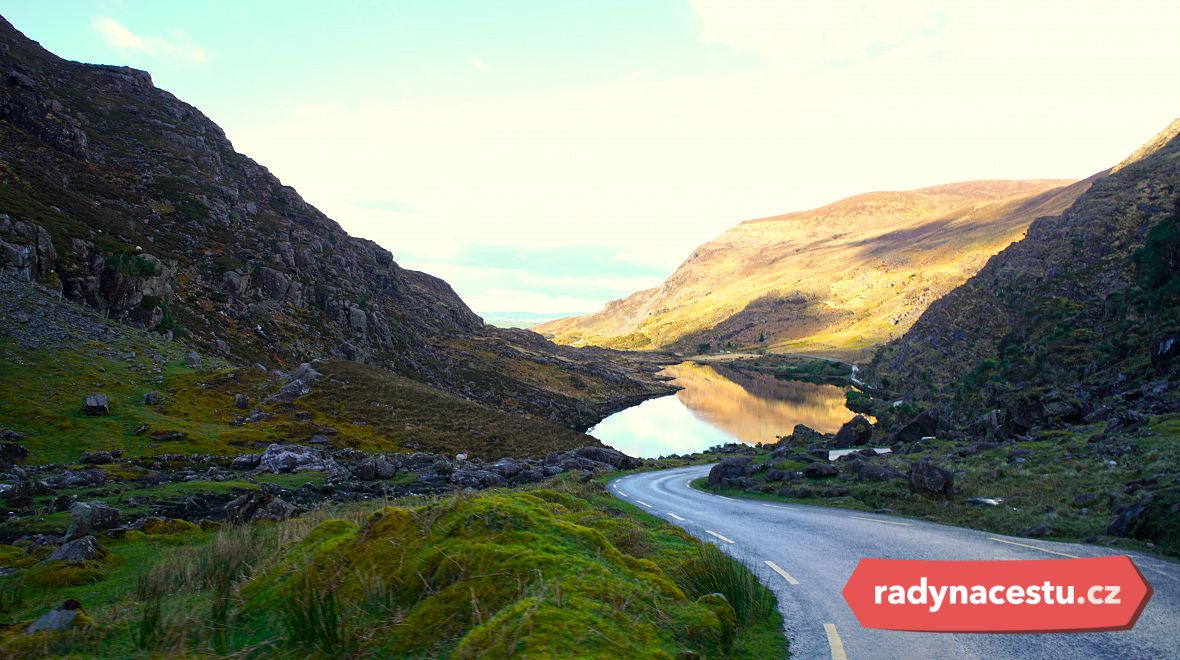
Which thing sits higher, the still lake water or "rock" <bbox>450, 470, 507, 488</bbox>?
"rock" <bbox>450, 470, 507, 488</bbox>

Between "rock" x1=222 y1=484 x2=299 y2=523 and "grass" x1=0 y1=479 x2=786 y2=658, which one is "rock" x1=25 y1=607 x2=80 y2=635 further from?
"rock" x1=222 y1=484 x2=299 y2=523

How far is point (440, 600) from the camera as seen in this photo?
6305 millimetres

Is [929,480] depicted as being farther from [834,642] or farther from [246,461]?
[246,461]

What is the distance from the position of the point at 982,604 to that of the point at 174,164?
108542 mm

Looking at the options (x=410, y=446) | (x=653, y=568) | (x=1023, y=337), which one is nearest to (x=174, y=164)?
(x=410, y=446)

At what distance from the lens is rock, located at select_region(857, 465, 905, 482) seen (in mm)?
25972

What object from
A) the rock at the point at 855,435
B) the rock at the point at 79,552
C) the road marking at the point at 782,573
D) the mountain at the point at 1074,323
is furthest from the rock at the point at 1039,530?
the rock at the point at 855,435

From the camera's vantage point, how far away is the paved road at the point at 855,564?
23.9 feet

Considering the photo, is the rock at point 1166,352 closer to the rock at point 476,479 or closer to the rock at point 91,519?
the rock at point 476,479

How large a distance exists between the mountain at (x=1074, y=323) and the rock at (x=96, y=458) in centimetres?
4897

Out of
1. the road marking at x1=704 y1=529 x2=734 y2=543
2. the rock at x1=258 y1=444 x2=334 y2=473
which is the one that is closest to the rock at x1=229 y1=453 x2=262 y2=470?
the rock at x1=258 y1=444 x2=334 y2=473

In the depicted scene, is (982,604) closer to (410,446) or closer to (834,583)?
(834,583)

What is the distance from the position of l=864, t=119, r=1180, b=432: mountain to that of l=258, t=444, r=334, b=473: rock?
4144 centimetres

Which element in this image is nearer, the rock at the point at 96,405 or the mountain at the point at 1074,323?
Answer: the rock at the point at 96,405
